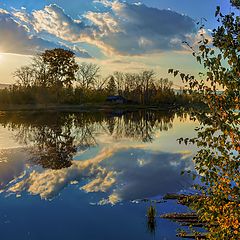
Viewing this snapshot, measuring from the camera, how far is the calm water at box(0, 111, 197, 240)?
528 inches

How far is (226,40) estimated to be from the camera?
4938mm

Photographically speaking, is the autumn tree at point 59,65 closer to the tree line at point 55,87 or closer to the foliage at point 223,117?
the tree line at point 55,87

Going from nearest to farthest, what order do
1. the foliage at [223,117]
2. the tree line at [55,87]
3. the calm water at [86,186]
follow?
1. the foliage at [223,117]
2. the calm water at [86,186]
3. the tree line at [55,87]

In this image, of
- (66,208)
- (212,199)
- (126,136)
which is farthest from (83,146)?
(212,199)

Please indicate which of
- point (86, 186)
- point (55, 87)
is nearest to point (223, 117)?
point (86, 186)

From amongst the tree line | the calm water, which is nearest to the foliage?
the calm water

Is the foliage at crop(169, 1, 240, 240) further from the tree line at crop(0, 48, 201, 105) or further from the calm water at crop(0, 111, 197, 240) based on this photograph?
the tree line at crop(0, 48, 201, 105)

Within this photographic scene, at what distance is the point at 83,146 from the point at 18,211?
2019cm

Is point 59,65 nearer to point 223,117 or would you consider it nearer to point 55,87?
point 55,87

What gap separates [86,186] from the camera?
19.5 metres

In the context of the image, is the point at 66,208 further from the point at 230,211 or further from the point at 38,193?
the point at 230,211

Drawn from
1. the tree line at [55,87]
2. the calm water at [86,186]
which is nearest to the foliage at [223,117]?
the calm water at [86,186]

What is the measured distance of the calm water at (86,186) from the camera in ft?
44.0

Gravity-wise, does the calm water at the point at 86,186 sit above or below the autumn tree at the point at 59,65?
below
